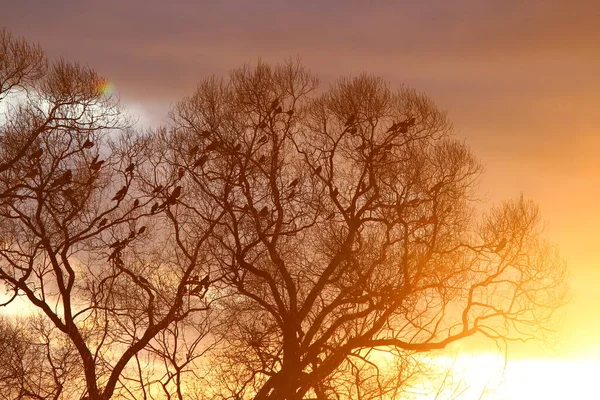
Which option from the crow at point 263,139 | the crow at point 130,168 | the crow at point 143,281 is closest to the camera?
the crow at point 143,281

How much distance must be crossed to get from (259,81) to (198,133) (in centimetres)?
189

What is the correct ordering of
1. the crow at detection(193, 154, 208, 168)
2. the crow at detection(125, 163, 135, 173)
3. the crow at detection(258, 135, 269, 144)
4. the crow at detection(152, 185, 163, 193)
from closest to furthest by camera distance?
the crow at detection(193, 154, 208, 168)
the crow at detection(258, 135, 269, 144)
the crow at detection(152, 185, 163, 193)
the crow at detection(125, 163, 135, 173)

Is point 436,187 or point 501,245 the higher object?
point 436,187

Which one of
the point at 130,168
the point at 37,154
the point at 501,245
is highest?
the point at 130,168

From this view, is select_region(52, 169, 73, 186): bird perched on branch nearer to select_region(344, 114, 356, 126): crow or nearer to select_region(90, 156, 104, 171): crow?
select_region(90, 156, 104, 171): crow

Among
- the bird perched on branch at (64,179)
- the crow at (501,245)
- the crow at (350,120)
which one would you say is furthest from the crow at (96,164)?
the crow at (501,245)

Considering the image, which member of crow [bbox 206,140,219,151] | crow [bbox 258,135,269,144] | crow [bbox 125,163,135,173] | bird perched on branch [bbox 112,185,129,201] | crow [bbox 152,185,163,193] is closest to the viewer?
crow [bbox 206,140,219,151]

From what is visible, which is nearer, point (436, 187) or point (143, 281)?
point (436, 187)

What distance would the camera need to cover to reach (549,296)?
21.5 metres

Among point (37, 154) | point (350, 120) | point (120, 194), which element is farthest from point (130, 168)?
point (350, 120)

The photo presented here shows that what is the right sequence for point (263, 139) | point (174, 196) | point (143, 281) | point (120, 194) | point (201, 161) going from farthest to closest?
point (120, 194) → point (263, 139) → point (174, 196) → point (143, 281) → point (201, 161)

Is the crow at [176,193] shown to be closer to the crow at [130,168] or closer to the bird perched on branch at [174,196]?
the bird perched on branch at [174,196]

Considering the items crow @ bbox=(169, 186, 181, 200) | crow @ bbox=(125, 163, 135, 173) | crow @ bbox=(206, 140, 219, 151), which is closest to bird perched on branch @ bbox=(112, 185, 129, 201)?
crow @ bbox=(125, 163, 135, 173)

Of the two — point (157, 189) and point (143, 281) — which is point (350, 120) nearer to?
point (157, 189)
